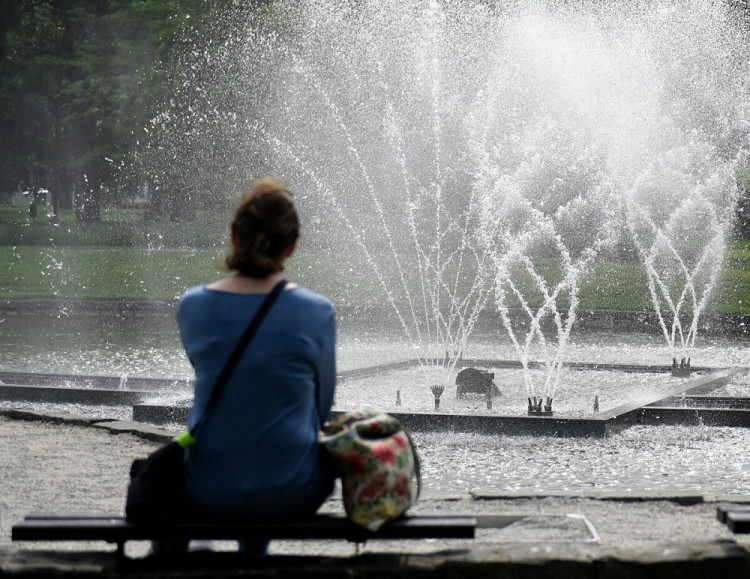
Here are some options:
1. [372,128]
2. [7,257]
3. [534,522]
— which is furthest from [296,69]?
[534,522]

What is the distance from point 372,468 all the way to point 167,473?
2.08 ft

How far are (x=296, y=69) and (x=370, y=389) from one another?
1769 cm

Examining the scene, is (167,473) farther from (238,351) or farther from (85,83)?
(85,83)

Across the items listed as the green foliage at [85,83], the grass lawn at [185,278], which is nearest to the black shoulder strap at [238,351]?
the grass lawn at [185,278]

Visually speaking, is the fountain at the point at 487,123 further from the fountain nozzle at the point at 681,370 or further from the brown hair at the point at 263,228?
the brown hair at the point at 263,228

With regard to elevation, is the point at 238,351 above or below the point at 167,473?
above

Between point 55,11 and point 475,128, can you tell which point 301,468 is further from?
point 55,11

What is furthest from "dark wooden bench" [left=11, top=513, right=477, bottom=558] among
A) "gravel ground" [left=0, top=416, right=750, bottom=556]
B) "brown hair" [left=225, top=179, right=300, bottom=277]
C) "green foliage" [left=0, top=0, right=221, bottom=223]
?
"green foliage" [left=0, top=0, right=221, bottom=223]

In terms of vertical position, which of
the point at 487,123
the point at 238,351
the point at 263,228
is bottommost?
the point at 238,351

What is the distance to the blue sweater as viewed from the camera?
11.9 feet

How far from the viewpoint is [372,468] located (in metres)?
3.68

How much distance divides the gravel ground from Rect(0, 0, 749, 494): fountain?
15.5 meters

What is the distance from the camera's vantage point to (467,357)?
13.7m

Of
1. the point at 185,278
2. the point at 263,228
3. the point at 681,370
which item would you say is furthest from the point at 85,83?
the point at 263,228
